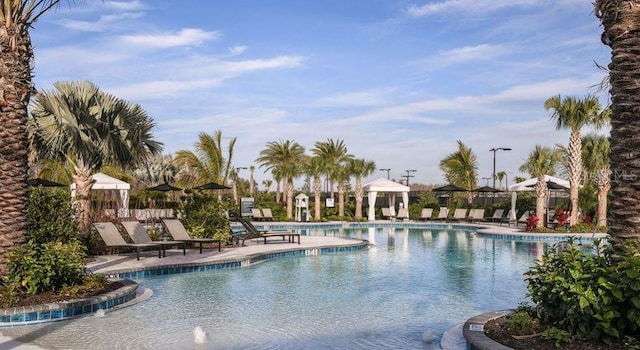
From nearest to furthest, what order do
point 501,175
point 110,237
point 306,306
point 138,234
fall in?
point 306,306 → point 110,237 → point 138,234 → point 501,175

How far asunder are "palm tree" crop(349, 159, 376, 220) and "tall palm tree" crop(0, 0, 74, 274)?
28.8 m

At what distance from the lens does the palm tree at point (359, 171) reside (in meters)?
36.2

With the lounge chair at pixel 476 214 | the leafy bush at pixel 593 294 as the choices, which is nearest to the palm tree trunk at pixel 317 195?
the lounge chair at pixel 476 214

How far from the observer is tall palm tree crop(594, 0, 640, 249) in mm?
5480

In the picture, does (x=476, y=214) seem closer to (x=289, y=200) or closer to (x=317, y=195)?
(x=317, y=195)

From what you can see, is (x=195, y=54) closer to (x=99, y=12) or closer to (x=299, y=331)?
(x=99, y=12)

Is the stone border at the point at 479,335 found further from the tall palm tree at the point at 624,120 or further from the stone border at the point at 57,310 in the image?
the stone border at the point at 57,310

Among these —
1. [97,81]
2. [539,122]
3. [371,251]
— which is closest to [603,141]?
[539,122]

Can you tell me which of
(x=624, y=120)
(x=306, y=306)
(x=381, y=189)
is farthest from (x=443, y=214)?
(x=624, y=120)

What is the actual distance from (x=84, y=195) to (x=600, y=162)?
21.6 metres

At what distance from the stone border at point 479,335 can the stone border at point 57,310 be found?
4.72 m

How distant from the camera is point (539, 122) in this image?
25516 mm

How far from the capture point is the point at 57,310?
7.31 m

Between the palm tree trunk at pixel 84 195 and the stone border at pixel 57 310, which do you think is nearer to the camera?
the stone border at pixel 57 310
